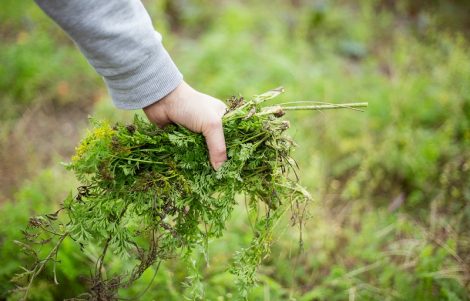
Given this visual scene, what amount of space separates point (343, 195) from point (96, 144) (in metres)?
2.56

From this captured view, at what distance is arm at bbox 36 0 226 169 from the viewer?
56.0 inches

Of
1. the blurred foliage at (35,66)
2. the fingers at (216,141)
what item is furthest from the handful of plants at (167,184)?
the blurred foliage at (35,66)

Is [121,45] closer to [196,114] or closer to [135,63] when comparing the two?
[135,63]

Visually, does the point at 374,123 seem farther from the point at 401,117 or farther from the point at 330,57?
the point at 330,57

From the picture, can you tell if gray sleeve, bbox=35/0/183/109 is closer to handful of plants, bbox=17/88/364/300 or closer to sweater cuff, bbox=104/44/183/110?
sweater cuff, bbox=104/44/183/110

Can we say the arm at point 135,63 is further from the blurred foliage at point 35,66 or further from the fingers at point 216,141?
the blurred foliage at point 35,66

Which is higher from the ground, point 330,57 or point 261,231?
point 261,231

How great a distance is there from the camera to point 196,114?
156cm

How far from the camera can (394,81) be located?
→ 4.55 meters

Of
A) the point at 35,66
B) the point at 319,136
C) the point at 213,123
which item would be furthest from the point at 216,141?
the point at 35,66

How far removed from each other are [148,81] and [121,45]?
186mm

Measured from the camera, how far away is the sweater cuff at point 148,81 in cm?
Result: 154

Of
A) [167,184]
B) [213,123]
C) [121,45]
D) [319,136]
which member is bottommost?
[319,136]

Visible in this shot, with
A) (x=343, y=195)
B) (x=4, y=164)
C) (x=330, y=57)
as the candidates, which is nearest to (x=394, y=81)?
(x=330, y=57)
